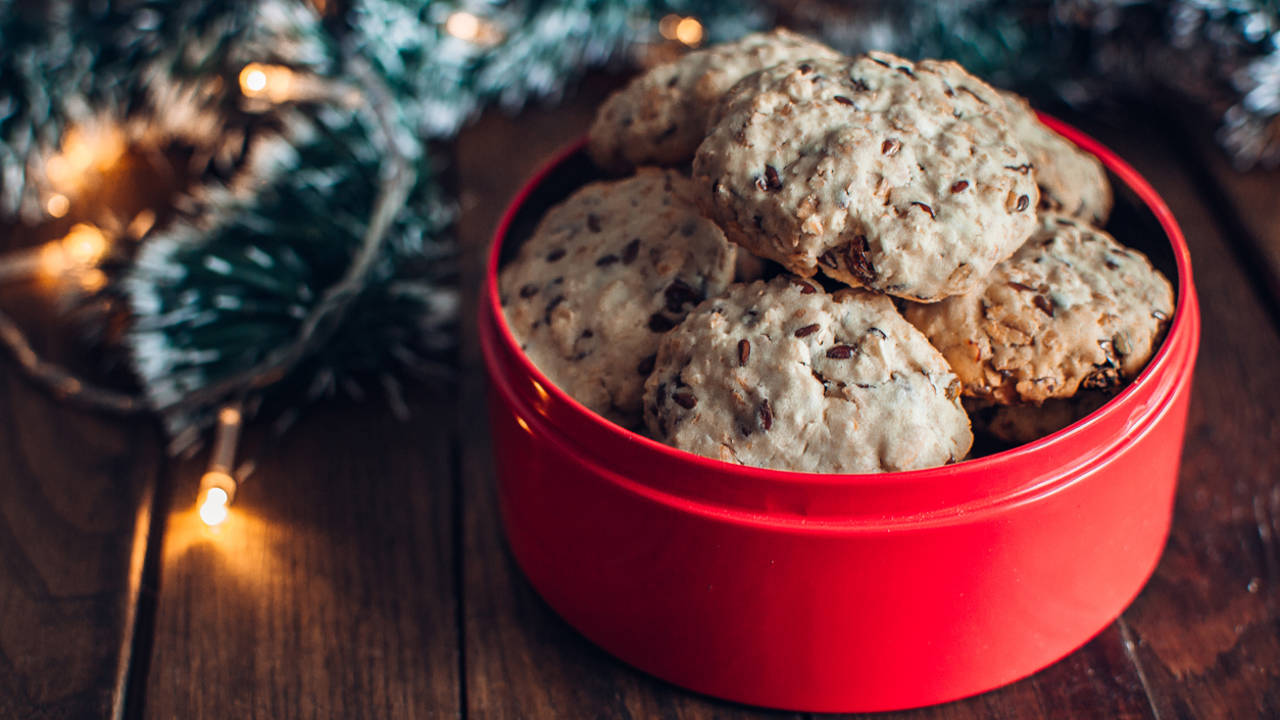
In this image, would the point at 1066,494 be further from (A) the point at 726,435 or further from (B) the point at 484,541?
(B) the point at 484,541

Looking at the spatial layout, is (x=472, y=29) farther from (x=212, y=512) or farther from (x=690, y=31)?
(x=212, y=512)

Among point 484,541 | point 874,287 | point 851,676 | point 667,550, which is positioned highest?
point 874,287

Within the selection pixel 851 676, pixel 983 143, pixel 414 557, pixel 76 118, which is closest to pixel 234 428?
pixel 414 557

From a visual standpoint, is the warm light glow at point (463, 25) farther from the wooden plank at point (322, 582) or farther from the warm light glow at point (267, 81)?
the wooden plank at point (322, 582)

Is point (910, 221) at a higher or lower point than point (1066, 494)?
higher

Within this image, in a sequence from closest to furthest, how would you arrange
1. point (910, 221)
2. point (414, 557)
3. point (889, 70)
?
point (910, 221) < point (889, 70) < point (414, 557)

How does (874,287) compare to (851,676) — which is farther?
(851,676)

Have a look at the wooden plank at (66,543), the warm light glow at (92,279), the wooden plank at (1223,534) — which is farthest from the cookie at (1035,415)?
the warm light glow at (92,279)
